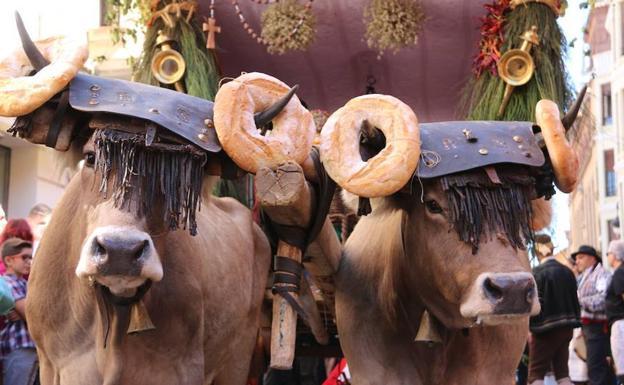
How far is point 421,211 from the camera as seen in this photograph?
5.47m

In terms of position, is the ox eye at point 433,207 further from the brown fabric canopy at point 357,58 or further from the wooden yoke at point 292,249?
the brown fabric canopy at point 357,58

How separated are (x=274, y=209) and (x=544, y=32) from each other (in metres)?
2.76

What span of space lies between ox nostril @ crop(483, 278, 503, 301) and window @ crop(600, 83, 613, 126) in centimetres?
3579

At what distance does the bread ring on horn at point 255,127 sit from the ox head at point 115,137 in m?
0.11

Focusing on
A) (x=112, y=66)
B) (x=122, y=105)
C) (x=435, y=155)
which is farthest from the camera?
(x=112, y=66)

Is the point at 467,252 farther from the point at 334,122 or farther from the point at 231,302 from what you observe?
the point at 231,302

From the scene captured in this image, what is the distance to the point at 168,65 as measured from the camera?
7.51 metres

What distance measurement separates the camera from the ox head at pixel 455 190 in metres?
5.12

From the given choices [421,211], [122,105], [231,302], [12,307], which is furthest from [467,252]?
[12,307]

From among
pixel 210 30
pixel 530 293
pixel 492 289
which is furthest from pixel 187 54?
pixel 530 293

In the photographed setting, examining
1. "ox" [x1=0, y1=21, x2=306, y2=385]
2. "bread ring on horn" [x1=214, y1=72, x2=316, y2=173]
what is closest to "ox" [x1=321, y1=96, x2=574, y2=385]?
"bread ring on horn" [x1=214, y1=72, x2=316, y2=173]

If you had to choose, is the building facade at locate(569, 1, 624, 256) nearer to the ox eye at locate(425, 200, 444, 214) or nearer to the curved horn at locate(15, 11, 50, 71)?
the ox eye at locate(425, 200, 444, 214)

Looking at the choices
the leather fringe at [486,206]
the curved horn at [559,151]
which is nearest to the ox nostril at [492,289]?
the leather fringe at [486,206]

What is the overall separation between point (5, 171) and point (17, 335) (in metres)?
8.87
